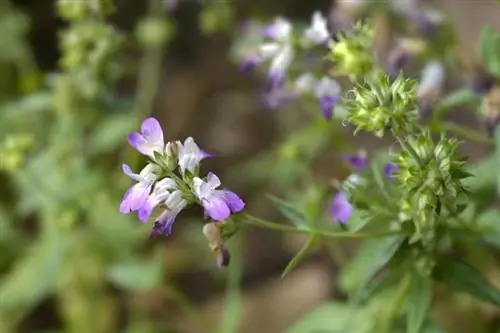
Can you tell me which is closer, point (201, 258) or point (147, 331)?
point (147, 331)

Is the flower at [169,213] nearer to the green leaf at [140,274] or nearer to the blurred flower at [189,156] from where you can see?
the blurred flower at [189,156]

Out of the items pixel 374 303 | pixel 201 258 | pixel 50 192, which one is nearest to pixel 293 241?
pixel 201 258

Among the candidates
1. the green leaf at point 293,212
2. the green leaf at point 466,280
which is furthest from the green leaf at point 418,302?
the green leaf at point 293,212

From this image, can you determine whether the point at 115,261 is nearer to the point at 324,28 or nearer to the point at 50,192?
the point at 50,192

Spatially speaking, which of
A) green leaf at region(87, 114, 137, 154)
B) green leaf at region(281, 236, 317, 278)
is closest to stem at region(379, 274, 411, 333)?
green leaf at region(281, 236, 317, 278)

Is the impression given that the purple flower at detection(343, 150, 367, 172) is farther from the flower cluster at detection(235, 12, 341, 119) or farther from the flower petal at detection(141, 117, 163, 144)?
the flower petal at detection(141, 117, 163, 144)

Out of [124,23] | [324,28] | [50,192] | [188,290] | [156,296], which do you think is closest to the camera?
[324,28]
